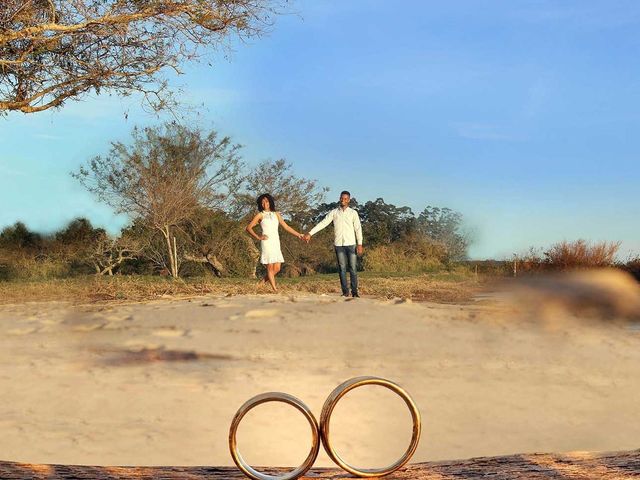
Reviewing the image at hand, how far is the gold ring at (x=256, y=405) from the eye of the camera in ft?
5.38

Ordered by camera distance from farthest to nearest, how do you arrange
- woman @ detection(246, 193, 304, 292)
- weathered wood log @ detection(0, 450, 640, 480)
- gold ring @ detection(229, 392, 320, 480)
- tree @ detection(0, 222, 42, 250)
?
tree @ detection(0, 222, 42, 250), woman @ detection(246, 193, 304, 292), weathered wood log @ detection(0, 450, 640, 480), gold ring @ detection(229, 392, 320, 480)

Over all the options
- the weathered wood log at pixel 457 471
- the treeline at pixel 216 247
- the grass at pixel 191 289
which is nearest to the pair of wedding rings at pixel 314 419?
the weathered wood log at pixel 457 471

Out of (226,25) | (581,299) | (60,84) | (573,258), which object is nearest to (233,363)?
(573,258)

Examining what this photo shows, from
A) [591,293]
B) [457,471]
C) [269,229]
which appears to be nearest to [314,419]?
[457,471]

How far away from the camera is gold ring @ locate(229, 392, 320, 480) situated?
1.64 metres

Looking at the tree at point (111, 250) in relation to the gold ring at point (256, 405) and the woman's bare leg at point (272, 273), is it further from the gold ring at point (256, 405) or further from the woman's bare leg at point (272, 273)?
the gold ring at point (256, 405)

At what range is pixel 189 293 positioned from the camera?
10109 millimetres

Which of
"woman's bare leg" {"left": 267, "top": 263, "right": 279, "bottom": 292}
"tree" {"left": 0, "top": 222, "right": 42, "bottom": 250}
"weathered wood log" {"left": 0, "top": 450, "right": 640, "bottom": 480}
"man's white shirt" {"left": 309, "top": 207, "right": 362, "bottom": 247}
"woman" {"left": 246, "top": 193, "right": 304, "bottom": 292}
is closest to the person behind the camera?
"weathered wood log" {"left": 0, "top": 450, "right": 640, "bottom": 480}

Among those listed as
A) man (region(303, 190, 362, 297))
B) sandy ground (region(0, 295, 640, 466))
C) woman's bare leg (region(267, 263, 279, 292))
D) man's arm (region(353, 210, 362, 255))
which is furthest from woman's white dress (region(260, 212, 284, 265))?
sandy ground (region(0, 295, 640, 466))

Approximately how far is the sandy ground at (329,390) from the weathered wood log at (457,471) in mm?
110

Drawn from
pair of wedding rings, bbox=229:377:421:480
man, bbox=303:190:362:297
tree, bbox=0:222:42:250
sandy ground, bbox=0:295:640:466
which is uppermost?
tree, bbox=0:222:42:250

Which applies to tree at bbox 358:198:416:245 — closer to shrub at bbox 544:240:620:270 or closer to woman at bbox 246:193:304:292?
woman at bbox 246:193:304:292

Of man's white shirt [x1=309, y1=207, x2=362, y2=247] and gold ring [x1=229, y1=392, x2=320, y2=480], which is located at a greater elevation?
man's white shirt [x1=309, y1=207, x2=362, y2=247]

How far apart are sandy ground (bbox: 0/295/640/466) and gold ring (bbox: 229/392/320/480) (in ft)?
0.16
